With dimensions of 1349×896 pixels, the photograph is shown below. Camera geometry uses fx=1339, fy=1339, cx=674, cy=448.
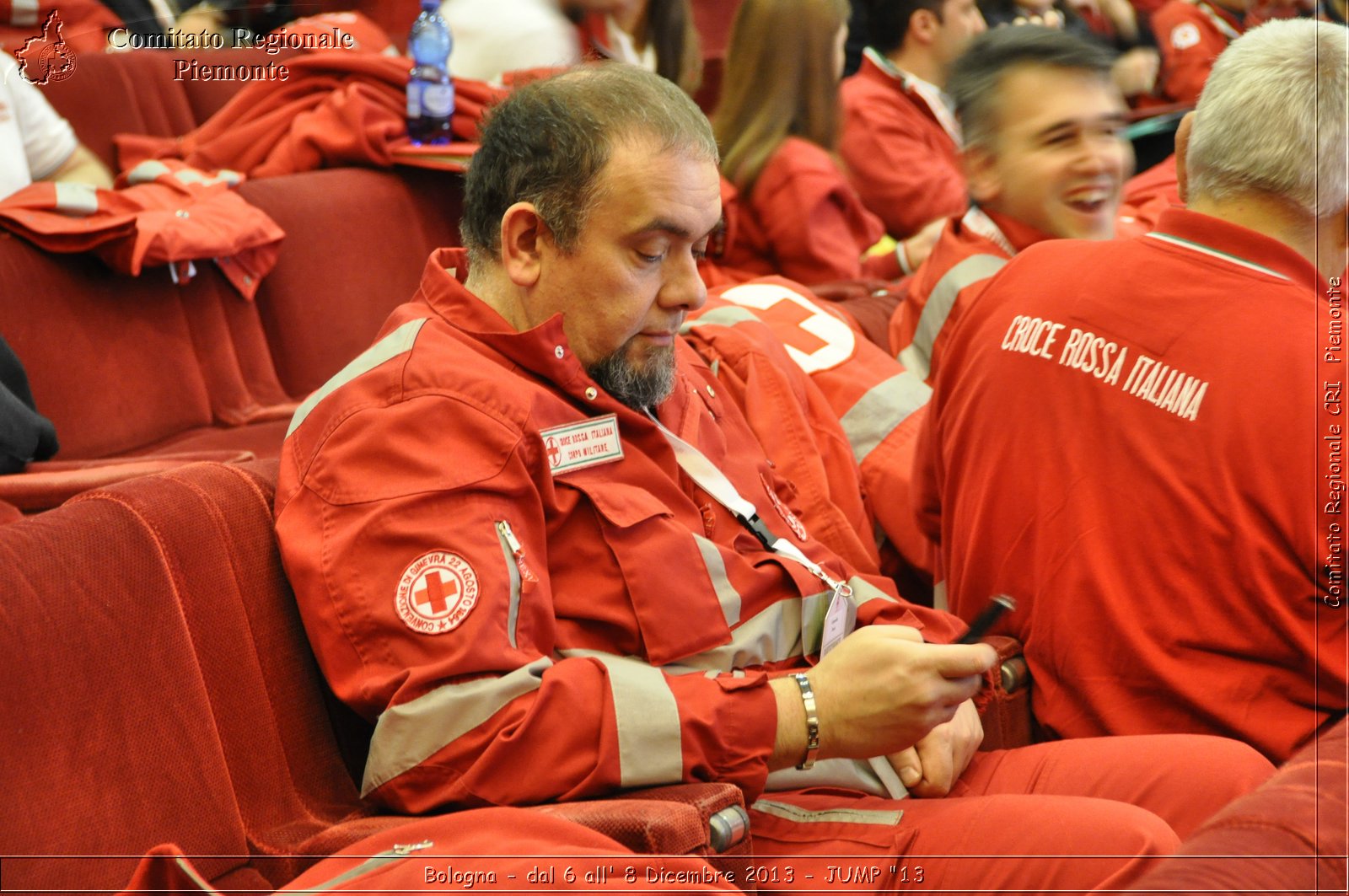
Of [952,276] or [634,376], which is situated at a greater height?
[634,376]

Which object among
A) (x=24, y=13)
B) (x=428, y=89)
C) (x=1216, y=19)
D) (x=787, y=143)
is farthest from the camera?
(x=1216, y=19)

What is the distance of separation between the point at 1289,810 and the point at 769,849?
562 millimetres

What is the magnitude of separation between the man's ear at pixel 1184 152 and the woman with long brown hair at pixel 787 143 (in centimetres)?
150

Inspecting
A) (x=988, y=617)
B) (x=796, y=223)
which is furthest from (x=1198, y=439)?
(x=796, y=223)

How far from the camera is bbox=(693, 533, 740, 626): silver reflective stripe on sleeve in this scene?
1.49 m

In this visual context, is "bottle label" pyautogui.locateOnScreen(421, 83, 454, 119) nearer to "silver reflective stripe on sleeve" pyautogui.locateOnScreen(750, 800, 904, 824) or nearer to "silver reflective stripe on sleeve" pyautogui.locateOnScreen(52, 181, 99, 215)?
"silver reflective stripe on sleeve" pyautogui.locateOnScreen(52, 181, 99, 215)

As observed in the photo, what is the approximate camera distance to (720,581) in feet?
4.90

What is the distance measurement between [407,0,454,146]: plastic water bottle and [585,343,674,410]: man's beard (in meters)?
2.00

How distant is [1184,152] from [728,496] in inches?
33.2

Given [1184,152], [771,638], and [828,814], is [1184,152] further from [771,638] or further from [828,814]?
[828,814]

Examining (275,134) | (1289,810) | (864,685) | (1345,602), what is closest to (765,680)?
(864,685)

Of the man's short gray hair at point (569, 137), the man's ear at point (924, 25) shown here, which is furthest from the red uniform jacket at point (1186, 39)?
the man's short gray hair at point (569, 137)

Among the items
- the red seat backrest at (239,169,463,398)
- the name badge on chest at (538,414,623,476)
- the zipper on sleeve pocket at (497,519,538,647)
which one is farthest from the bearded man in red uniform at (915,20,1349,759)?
the red seat backrest at (239,169,463,398)

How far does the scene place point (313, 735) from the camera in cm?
145
